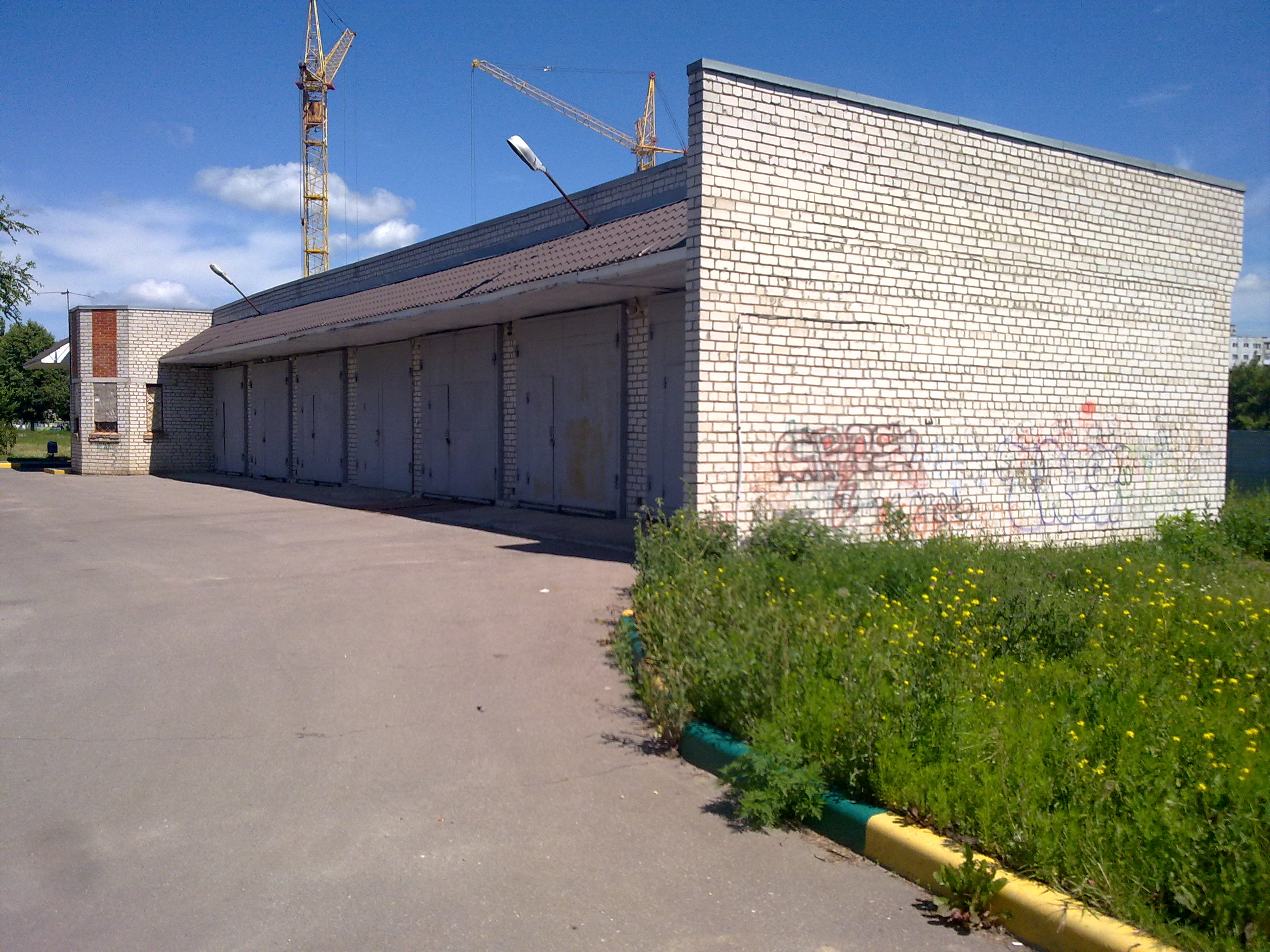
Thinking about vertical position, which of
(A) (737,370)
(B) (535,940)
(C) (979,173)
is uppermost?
(C) (979,173)

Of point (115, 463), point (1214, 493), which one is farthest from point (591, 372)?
point (115, 463)

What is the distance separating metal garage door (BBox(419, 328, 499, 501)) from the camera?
59.3 ft

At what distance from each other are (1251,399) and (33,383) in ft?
235

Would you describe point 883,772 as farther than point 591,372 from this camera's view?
No

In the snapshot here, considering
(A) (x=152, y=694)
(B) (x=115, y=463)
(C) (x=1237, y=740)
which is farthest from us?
(B) (x=115, y=463)

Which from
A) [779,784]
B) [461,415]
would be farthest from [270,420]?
[779,784]

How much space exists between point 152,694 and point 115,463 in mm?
28140

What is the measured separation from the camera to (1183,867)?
136 inches

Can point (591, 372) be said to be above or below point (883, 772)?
above

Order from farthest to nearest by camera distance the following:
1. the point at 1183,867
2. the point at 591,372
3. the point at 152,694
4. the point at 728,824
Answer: the point at 591,372, the point at 152,694, the point at 728,824, the point at 1183,867

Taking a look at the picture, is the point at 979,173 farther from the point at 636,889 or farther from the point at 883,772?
the point at 636,889

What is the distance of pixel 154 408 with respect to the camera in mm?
31953

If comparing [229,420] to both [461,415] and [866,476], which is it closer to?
[461,415]

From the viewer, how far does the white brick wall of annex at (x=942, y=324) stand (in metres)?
9.70
